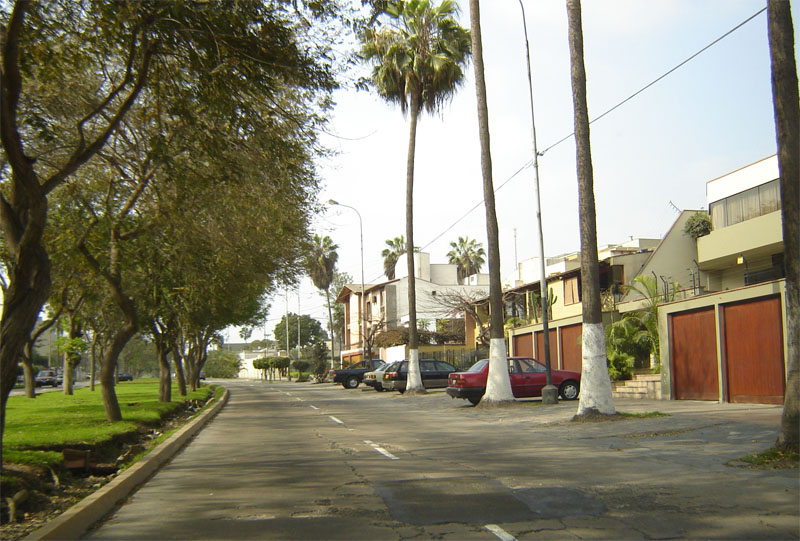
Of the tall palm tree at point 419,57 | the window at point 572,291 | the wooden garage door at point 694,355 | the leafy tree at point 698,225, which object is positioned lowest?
the wooden garage door at point 694,355

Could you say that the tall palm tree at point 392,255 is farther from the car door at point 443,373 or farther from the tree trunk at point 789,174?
the tree trunk at point 789,174

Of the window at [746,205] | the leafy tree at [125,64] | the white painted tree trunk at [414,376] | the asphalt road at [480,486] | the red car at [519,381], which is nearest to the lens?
the asphalt road at [480,486]

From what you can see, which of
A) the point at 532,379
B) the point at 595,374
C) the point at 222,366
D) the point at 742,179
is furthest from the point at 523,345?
the point at 222,366

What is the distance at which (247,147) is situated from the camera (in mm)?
11609

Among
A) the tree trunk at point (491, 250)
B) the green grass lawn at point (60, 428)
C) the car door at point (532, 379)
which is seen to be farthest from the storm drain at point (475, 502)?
the car door at point (532, 379)

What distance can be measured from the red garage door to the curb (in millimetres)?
14215

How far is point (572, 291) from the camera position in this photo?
3850 centimetres

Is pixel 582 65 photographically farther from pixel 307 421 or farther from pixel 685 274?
pixel 685 274

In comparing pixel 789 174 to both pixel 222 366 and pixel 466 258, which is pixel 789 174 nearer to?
pixel 466 258

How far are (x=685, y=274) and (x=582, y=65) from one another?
20.0 meters

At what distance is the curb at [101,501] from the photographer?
6.62m

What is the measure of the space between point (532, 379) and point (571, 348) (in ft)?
19.8

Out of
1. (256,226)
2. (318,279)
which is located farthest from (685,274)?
(318,279)

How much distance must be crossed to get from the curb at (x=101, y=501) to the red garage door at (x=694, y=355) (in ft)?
46.6
